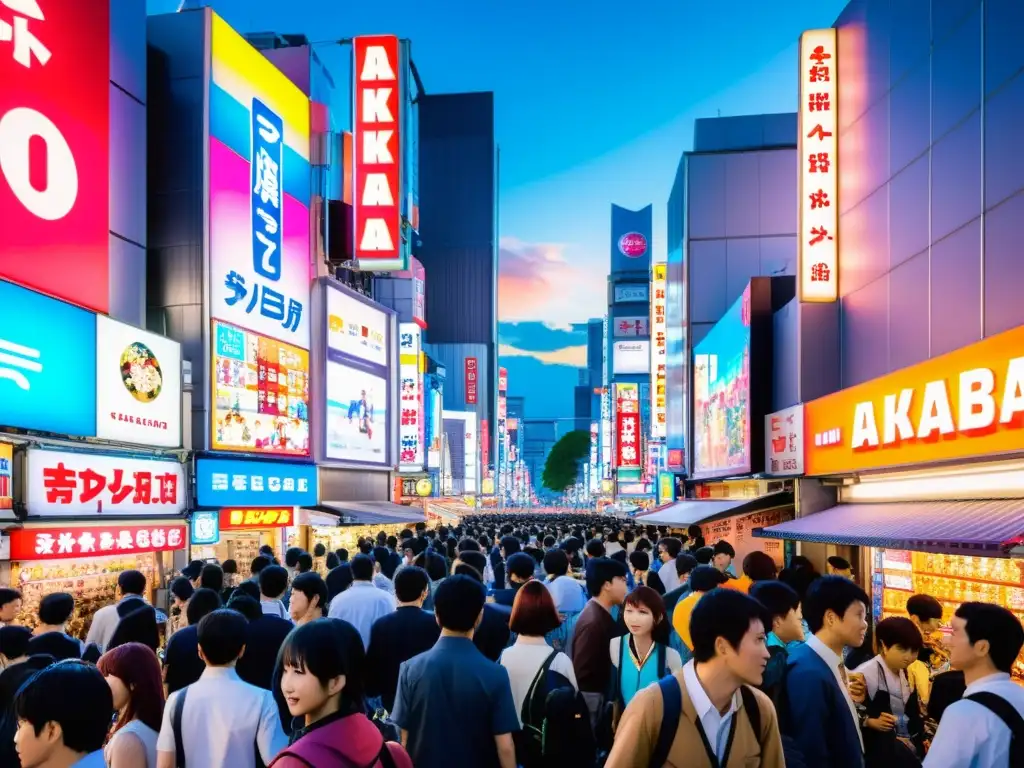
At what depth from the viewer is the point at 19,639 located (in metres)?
5.02

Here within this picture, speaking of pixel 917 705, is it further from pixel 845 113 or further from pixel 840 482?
pixel 845 113

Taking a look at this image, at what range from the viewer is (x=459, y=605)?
4117 mm

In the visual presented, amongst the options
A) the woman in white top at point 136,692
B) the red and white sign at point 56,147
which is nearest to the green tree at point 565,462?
the red and white sign at point 56,147

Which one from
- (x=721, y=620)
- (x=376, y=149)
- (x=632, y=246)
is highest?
(x=632, y=246)

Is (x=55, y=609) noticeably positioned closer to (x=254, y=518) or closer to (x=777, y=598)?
(x=777, y=598)

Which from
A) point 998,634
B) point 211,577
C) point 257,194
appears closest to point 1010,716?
point 998,634

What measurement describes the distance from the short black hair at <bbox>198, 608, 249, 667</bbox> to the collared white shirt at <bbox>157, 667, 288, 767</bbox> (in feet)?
0.32

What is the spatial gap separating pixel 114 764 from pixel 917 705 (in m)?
4.51

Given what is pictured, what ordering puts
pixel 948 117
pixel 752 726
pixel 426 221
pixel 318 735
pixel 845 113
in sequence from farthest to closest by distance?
pixel 426 221, pixel 845 113, pixel 948 117, pixel 752 726, pixel 318 735

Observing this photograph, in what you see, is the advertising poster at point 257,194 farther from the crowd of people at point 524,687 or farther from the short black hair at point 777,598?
the short black hair at point 777,598

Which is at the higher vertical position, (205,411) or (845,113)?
(845,113)

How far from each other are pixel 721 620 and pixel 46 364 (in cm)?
1160

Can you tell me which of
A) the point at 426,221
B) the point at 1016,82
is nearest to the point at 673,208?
the point at 1016,82

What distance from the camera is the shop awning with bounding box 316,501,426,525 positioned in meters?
→ 21.8
